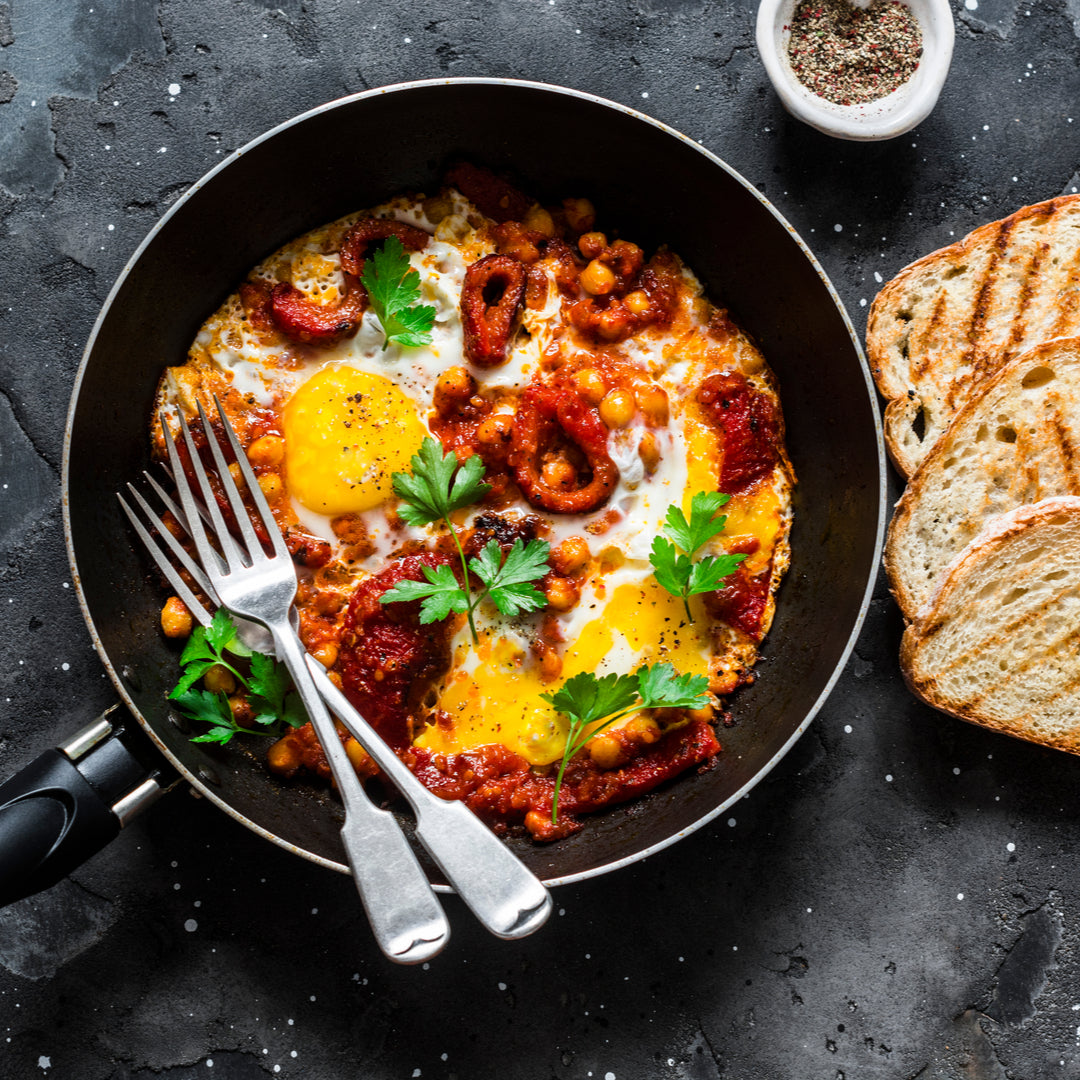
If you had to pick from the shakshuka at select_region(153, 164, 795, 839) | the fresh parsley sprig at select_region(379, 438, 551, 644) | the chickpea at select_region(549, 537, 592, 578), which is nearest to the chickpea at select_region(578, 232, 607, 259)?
the shakshuka at select_region(153, 164, 795, 839)

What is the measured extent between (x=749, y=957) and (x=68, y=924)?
89.4 inches

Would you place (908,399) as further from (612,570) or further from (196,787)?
(196,787)

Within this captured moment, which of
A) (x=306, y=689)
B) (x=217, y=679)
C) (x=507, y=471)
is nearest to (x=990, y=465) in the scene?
(x=507, y=471)

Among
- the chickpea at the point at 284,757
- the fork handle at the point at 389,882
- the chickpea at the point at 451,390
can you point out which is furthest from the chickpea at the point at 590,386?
the chickpea at the point at 284,757

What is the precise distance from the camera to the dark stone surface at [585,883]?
3.27 m

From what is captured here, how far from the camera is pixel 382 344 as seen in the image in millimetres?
3328

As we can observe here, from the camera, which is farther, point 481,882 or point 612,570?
point 612,570

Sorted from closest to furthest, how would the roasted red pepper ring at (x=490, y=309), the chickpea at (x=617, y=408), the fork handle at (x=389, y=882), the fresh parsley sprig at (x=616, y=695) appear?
1. the fork handle at (x=389, y=882)
2. the fresh parsley sprig at (x=616, y=695)
3. the chickpea at (x=617, y=408)
4. the roasted red pepper ring at (x=490, y=309)

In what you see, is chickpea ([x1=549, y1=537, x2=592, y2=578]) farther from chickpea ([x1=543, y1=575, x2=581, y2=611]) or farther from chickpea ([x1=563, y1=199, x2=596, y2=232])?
chickpea ([x1=563, y1=199, x2=596, y2=232])

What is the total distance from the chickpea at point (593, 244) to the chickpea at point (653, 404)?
544mm

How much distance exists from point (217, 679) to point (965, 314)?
2.83 m

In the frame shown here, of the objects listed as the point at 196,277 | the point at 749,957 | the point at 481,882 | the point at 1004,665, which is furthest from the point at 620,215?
the point at 749,957

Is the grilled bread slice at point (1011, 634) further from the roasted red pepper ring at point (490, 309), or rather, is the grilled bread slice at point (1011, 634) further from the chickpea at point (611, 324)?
the roasted red pepper ring at point (490, 309)

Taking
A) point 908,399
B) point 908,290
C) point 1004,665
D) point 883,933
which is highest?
point 908,290
